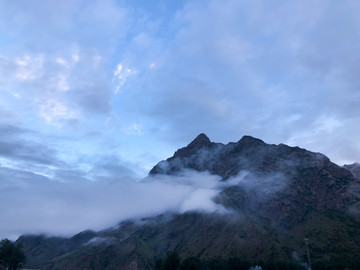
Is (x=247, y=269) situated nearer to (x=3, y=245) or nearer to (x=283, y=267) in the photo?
(x=283, y=267)

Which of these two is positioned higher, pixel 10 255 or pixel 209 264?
pixel 10 255

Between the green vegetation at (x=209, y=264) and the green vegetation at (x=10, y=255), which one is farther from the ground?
the green vegetation at (x=10, y=255)

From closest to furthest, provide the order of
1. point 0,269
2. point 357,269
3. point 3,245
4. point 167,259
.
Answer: point 0,269, point 3,245, point 167,259, point 357,269

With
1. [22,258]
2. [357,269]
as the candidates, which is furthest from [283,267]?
[22,258]

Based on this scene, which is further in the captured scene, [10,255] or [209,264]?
[209,264]

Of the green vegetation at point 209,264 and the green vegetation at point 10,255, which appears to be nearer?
the green vegetation at point 10,255

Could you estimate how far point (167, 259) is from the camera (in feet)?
493

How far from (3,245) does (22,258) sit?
8409 mm

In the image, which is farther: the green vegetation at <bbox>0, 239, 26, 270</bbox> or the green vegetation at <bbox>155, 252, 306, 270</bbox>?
the green vegetation at <bbox>155, 252, 306, 270</bbox>

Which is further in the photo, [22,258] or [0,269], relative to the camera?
[22,258]

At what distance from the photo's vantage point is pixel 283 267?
166 meters

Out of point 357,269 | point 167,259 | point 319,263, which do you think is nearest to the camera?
point 167,259

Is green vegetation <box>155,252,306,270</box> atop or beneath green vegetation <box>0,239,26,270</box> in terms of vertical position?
beneath

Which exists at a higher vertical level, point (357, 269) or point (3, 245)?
point (3, 245)
